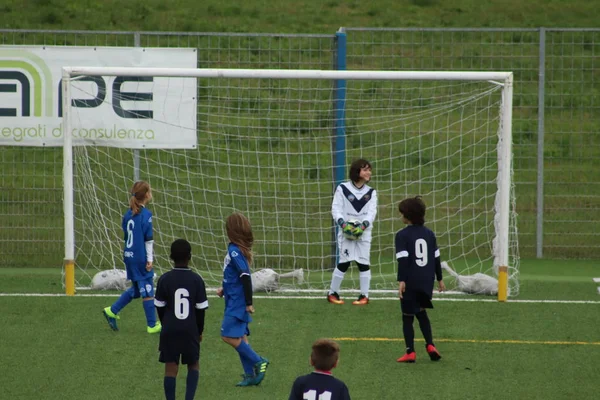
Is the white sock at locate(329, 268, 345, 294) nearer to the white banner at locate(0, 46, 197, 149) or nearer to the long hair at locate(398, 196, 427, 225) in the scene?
the long hair at locate(398, 196, 427, 225)

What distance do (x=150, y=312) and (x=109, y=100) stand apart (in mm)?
4093

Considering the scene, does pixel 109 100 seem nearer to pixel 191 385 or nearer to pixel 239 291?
pixel 239 291

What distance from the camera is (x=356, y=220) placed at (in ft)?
34.4

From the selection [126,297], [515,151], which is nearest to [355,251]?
[126,297]

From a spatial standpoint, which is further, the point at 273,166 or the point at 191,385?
the point at 273,166

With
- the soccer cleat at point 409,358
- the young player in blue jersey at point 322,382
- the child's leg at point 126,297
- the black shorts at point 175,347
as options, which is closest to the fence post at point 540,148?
the soccer cleat at point 409,358

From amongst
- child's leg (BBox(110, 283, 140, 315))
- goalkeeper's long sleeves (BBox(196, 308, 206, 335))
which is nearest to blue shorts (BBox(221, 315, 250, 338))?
goalkeeper's long sleeves (BBox(196, 308, 206, 335))

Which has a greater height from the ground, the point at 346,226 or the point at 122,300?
the point at 346,226

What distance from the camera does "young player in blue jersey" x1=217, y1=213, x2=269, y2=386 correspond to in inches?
277

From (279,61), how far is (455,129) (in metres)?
3.49

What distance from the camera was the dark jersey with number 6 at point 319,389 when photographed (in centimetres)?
480

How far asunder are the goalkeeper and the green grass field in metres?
0.29

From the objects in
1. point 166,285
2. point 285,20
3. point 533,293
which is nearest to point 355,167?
point 533,293

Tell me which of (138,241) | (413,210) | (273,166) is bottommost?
(138,241)
